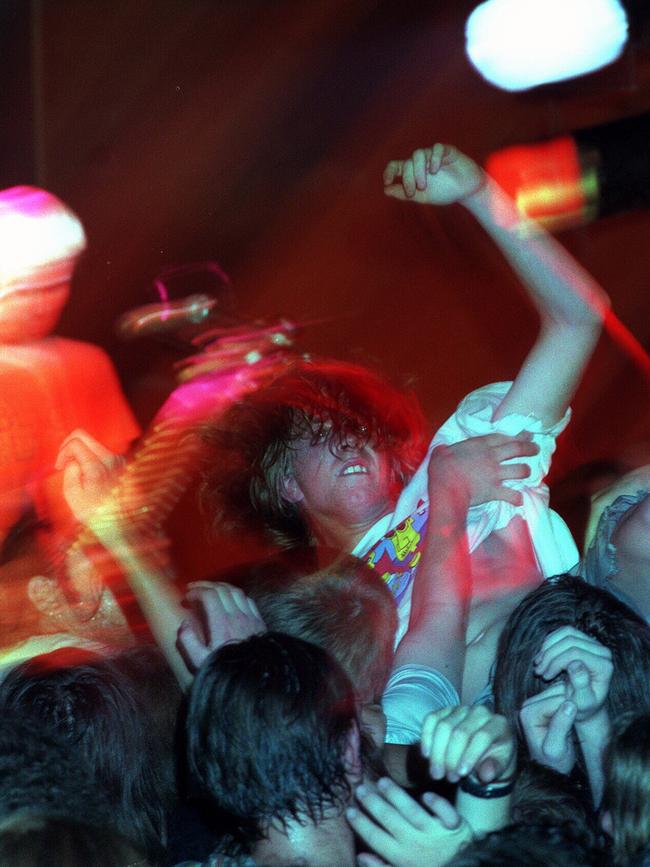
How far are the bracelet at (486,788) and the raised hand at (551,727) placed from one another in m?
0.20

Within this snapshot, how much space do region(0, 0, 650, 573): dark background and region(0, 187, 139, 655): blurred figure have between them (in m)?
0.72

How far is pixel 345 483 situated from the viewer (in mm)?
2135

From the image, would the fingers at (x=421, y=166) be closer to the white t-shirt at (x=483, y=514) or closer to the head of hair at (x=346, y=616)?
the white t-shirt at (x=483, y=514)

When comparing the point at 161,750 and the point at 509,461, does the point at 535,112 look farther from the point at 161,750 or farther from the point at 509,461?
the point at 161,750

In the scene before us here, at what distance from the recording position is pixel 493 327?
500 centimetres

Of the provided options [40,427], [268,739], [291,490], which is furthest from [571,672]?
[40,427]

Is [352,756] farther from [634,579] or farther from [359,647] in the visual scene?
[634,579]

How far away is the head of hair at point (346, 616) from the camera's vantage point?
156cm

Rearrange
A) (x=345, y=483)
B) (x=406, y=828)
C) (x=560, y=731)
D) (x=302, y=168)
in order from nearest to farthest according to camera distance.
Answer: (x=406, y=828) < (x=560, y=731) < (x=345, y=483) < (x=302, y=168)

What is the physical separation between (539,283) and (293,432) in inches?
25.8

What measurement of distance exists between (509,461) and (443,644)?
0.37m

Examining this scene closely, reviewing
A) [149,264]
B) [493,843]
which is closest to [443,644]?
[493,843]

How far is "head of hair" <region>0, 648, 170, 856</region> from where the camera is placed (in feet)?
4.91

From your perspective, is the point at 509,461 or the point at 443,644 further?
the point at 509,461
